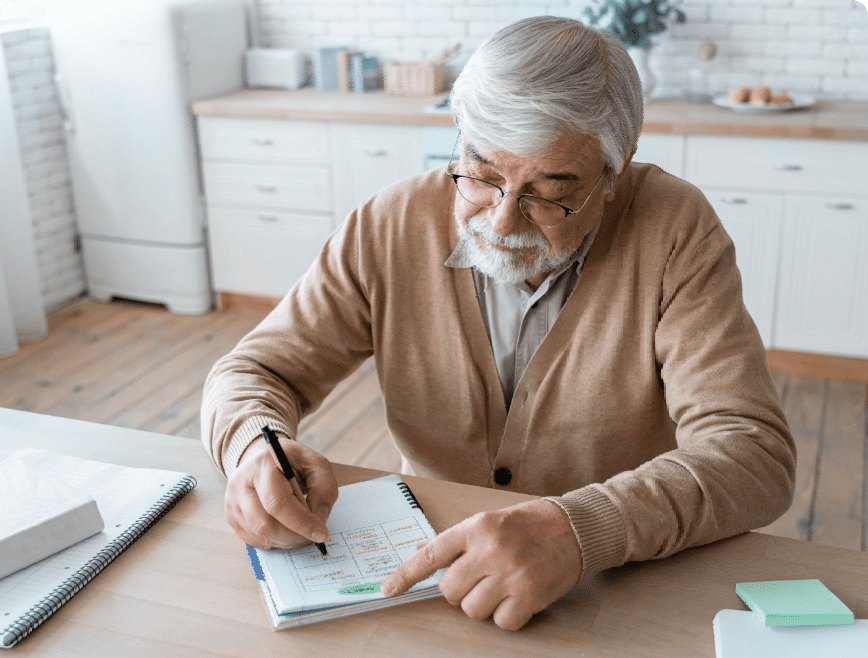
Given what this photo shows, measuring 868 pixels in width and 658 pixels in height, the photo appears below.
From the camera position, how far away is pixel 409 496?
1209 millimetres

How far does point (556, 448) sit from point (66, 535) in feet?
2.51

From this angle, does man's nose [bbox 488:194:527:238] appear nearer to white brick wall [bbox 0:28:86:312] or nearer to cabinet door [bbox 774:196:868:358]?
cabinet door [bbox 774:196:868:358]

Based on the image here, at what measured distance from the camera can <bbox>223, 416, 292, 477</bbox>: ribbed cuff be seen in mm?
1234

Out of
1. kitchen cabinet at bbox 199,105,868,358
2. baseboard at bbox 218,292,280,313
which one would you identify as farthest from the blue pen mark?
baseboard at bbox 218,292,280,313

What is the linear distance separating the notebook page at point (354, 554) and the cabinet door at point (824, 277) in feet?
7.85

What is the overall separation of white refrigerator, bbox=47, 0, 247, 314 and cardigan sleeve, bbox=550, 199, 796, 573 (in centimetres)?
290

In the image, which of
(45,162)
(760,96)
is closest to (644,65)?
(760,96)

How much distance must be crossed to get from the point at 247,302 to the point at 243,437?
9.54ft

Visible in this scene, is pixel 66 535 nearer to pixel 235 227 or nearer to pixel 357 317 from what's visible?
pixel 357 317

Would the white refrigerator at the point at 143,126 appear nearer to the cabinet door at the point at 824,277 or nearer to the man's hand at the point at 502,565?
the cabinet door at the point at 824,277

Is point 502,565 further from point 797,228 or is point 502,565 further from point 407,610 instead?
point 797,228

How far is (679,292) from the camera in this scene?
4.53 ft

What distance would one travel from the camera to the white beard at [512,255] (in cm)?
136

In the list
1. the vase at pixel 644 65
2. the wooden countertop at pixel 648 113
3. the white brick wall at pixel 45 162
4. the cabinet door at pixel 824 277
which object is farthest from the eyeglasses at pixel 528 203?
the white brick wall at pixel 45 162
